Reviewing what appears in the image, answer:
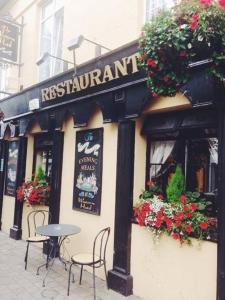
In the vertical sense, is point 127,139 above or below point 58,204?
above

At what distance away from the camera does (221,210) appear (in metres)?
3.83

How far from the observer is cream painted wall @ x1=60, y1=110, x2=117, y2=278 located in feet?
18.4

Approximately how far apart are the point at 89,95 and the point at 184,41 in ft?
10.3

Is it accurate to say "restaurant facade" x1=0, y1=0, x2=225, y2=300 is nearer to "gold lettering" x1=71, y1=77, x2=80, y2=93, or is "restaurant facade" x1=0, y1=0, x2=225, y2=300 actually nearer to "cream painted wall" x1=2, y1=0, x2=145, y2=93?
"gold lettering" x1=71, y1=77, x2=80, y2=93

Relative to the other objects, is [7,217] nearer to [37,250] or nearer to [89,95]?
[37,250]

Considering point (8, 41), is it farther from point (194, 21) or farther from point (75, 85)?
point (194, 21)

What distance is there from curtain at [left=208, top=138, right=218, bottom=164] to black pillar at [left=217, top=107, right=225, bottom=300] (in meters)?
0.38

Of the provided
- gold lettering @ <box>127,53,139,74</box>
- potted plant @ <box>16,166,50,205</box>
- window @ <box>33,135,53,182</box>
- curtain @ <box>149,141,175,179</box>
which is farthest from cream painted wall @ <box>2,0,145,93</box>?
potted plant @ <box>16,166,50,205</box>

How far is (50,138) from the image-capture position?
7.86 metres

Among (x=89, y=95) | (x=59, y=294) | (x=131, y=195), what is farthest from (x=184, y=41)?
(x=59, y=294)

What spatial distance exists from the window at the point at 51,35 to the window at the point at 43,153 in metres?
1.77

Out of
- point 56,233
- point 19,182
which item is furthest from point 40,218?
point 56,233

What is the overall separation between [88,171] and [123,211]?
1.36 meters

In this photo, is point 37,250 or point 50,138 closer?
point 37,250
